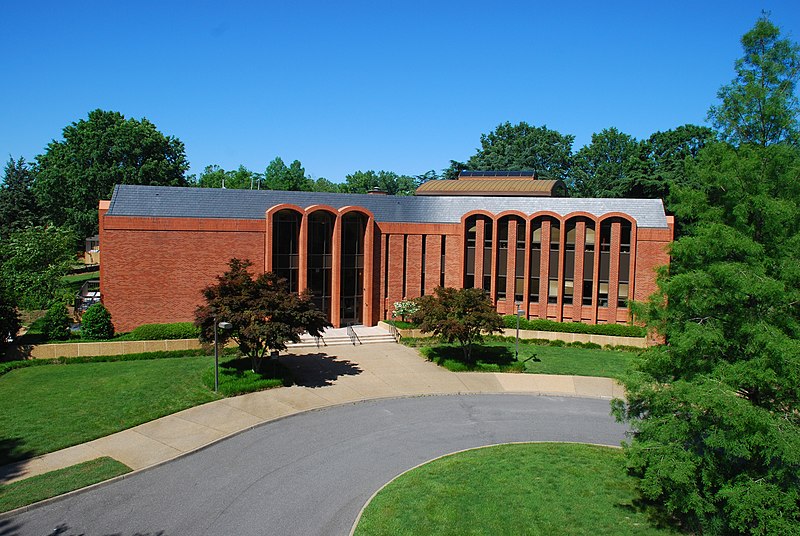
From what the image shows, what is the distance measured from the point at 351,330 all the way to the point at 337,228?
6.98 m

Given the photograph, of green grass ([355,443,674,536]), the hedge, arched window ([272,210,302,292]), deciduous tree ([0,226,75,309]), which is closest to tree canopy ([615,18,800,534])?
green grass ([355,443,674,536])

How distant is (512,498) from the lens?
1700cm

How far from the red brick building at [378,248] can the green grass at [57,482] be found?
18.8 meters

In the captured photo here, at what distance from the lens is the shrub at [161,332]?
33.8 metres

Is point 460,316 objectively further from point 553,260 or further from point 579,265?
point 579,265

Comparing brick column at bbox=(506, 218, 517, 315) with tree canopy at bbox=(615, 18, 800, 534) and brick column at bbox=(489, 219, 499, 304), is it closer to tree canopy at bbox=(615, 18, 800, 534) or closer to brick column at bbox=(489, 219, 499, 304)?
brick column at bbox=(489, 219, 499, 304)

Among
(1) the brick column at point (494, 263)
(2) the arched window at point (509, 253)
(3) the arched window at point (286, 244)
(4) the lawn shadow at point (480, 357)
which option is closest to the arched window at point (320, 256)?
(3) the arched window at point (286, 244)

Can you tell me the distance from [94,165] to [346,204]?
114 feet

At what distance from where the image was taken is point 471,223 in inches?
1708

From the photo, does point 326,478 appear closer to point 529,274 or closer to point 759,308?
point 759,308

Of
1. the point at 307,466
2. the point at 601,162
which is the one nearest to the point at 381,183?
the point at 601,162

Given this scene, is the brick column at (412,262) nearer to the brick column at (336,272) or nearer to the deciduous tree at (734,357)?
the brick column at (336,272)

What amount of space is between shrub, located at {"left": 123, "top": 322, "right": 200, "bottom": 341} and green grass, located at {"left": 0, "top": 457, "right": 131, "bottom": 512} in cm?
1532

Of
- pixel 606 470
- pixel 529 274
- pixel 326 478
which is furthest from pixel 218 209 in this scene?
pixel 606 470
